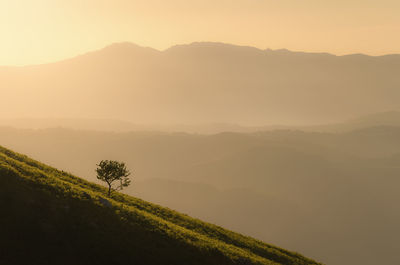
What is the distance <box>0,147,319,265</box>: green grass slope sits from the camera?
28.2 metres

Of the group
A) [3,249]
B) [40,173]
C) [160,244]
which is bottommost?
[3,249]

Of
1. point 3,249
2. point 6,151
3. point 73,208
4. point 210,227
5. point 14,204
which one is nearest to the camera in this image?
point 3,249

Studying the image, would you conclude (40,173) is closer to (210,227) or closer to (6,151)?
(6,151)

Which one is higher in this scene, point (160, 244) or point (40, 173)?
point (40, 173)

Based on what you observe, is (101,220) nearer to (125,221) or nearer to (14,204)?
(125,221)

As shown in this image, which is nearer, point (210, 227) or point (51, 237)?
point (51, 237)

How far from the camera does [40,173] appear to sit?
3900 centimetres

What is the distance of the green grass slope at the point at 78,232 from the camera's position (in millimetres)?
28203

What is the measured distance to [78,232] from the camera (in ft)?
101

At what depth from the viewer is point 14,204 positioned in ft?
101

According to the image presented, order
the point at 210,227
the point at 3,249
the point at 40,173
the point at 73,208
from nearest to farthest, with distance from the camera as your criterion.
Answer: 1. the point at 3,249
2. the point at 73,208
3. the point at 40,173
4. the point at 210,227

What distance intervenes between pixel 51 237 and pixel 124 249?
6.50 metres

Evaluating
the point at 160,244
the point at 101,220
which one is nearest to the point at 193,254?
the point at 160,244

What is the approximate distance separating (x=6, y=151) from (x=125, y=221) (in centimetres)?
2248
